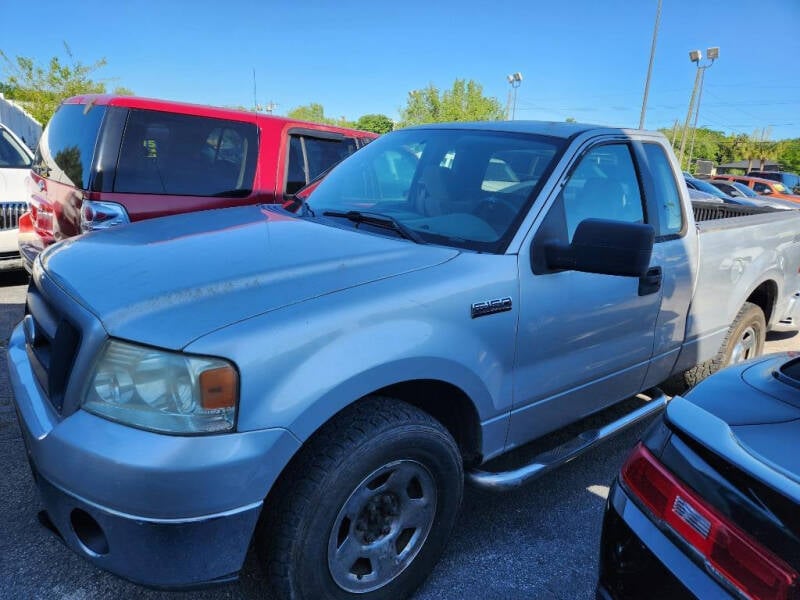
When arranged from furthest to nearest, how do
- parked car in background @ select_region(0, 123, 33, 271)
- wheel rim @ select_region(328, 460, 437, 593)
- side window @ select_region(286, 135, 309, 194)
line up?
Result: parked car in background @ select_region(0, 123, 33, 271) < side window @ select_region(286, 135, 309, 194) < wheel rim @ select_region(328, 460, 437, 593)

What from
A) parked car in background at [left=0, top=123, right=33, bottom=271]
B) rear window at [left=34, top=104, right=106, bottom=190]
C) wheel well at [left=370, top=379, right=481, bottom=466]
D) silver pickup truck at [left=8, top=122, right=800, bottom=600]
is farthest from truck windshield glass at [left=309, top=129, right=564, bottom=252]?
parked car in background at [left=0, top=123, right=33, bottom=271]

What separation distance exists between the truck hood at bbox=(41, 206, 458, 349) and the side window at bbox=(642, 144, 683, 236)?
1.52 m

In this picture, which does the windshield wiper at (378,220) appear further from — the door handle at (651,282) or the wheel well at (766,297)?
the wheel well at (766,297)

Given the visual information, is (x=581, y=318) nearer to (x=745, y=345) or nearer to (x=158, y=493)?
(x=158, y=493)

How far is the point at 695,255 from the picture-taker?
328 cm

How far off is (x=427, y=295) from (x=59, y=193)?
3.91 metres

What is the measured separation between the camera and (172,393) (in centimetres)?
162

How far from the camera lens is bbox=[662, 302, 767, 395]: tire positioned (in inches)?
154

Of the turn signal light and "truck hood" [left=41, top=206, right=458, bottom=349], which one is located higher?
"truck hood" [left=41, top=206, right=458, bottom=349]

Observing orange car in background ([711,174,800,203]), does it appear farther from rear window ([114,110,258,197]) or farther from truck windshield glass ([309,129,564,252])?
truck windshield glass ([309,129,564,252])

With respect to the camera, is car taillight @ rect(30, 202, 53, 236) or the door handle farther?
car taillight @ rect(30, 202, 53, 236)

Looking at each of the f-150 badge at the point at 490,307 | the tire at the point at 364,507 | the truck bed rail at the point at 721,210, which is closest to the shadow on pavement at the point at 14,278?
the tire at the point at 364,507

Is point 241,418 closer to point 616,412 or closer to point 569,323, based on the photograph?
point 569,323

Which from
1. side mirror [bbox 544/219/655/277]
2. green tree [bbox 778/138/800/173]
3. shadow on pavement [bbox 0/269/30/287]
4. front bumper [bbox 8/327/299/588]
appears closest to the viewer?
front bumper [bbox 8/327/299/588]
